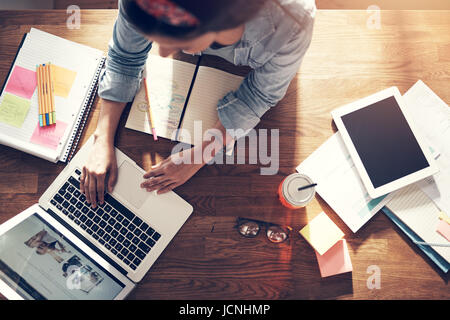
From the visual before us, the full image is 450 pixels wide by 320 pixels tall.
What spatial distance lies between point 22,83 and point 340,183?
3.39 feet

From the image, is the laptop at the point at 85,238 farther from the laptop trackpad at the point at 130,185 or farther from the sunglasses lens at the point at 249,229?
the sunglasses lens at the point at 249,229

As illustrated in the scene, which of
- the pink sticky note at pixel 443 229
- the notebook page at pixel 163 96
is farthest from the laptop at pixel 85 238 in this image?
the pink sticky note at pixel 443 229

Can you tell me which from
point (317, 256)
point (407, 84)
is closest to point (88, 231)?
point (317, 256)

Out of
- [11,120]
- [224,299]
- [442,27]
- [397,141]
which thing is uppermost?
[442,27]

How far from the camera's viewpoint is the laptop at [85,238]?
80cm

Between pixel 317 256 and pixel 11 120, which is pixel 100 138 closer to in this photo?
pixel 11 120

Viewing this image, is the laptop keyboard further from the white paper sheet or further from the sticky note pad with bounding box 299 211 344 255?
the white paper sheet

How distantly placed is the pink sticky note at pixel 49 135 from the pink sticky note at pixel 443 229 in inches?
45.8

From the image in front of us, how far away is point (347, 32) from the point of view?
3.18 feet

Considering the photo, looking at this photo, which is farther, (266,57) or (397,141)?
(397,141)

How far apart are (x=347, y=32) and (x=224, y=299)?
0.91m

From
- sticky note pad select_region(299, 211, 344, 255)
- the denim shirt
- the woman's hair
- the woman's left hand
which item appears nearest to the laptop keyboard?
the woman's left hand

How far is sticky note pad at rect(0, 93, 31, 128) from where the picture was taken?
0.93m

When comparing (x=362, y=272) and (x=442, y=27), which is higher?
(x=442, y=27)
